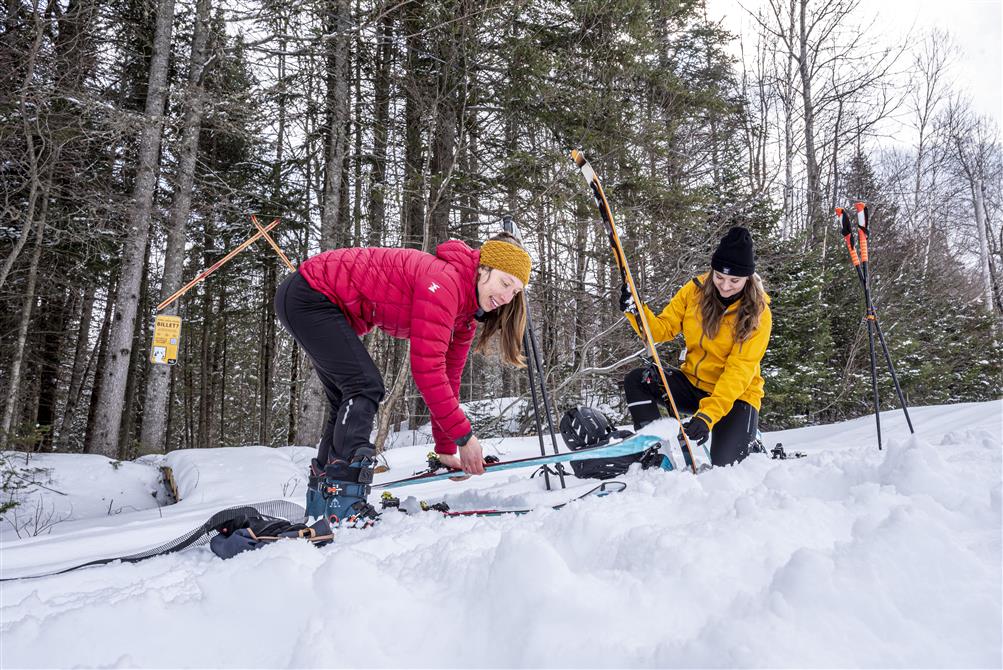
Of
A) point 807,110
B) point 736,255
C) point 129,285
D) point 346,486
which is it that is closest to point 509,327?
point 346,486

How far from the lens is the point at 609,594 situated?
122cm

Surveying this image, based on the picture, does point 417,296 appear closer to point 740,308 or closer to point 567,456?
point 567,456

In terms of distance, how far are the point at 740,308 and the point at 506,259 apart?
175 centimetres

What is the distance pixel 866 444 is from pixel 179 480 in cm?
679

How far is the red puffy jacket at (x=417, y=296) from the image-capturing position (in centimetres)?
265

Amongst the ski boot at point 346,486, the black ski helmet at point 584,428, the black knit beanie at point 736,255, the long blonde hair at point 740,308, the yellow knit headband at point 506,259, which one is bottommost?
the ski boot at point 346,486

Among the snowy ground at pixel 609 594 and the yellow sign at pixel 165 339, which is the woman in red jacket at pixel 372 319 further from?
the yellow sign at pixel 165 339

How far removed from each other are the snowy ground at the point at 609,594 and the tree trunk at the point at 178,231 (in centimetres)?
791

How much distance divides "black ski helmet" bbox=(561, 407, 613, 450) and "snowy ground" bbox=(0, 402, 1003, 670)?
62.2 inches

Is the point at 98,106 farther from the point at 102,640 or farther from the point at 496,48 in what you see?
the point at 102,640

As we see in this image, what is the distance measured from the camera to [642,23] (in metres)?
8.79

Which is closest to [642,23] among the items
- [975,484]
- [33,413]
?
[975,484]

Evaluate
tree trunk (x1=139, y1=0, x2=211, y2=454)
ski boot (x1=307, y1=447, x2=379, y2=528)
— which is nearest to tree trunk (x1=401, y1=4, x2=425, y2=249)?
tree trunk (x1=139, y1=0, x2=211, y2=454)

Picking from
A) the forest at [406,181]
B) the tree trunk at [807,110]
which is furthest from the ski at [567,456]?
the tree trunk at [807,110]
